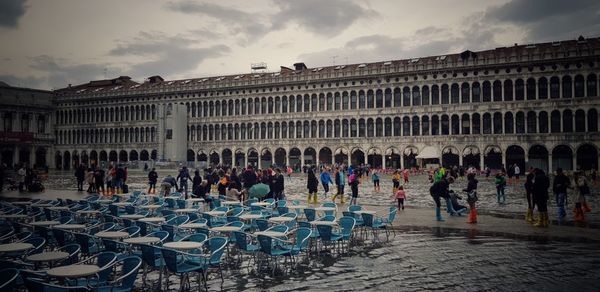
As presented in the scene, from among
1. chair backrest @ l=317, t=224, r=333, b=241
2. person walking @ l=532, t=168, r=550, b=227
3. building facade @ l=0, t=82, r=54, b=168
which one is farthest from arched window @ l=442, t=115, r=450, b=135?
building facade @ l=0, t=82, r=54, b=168

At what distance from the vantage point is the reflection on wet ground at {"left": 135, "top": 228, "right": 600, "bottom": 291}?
7.61 meters

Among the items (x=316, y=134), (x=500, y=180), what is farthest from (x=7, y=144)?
(x=500, y=180)

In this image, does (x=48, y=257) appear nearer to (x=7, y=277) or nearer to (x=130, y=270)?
(x=130, y=270)

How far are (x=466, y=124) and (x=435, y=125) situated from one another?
3553 mm

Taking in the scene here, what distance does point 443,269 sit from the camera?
870cm

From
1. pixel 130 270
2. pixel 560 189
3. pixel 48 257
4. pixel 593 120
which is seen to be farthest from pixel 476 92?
pixel 48 257

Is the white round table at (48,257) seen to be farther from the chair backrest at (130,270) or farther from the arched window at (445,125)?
the arched window at (445,125)

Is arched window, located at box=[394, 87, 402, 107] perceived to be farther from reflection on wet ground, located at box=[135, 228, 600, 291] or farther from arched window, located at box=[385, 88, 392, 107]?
reflection on wet ground, located at box=[135, 228, 600, 291]

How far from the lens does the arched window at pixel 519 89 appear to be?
5227cm

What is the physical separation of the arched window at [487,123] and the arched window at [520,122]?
9.06ft

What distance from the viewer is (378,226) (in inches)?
455

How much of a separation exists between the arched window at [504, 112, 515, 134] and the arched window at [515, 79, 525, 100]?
2150 mm

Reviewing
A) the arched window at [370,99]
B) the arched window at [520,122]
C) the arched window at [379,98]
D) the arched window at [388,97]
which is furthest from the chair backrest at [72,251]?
the arched window at [370,99]

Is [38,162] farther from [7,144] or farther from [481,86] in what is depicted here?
[481,86]
